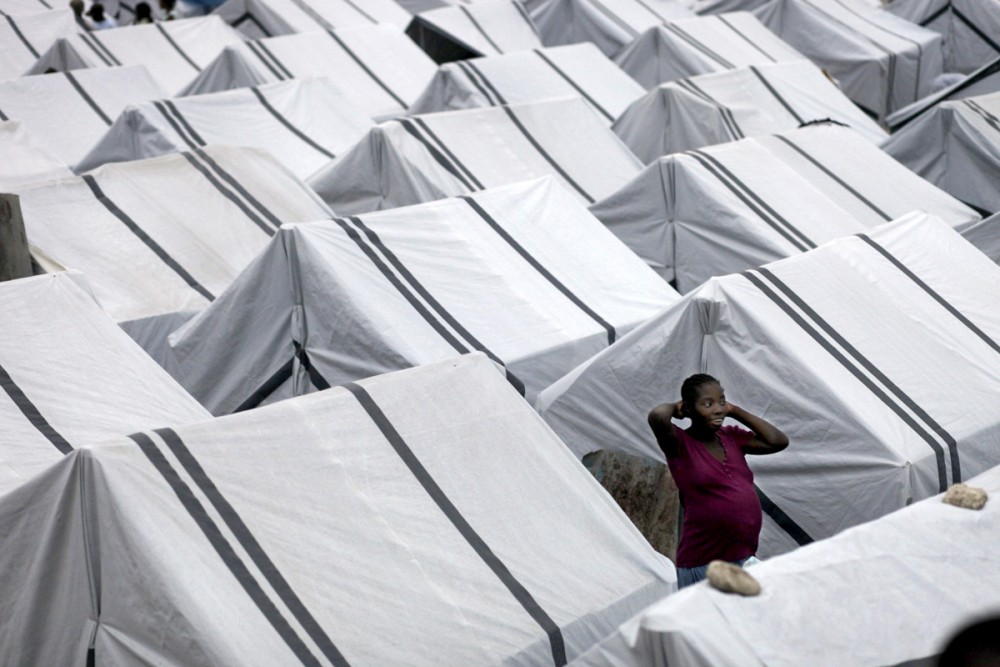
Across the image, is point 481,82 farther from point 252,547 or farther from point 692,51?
point 252,547

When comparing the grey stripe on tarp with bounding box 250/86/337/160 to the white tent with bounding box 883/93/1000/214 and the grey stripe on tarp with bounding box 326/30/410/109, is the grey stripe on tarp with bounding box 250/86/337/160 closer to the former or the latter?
the grey stripe on tarp with bounding box 326/30/410/109

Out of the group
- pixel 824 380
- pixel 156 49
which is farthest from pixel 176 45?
pixel 824 380

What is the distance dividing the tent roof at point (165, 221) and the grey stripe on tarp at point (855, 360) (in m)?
3.08

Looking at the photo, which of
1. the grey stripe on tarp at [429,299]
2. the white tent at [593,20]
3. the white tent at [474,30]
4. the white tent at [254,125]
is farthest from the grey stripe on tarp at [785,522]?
the white tent at [593,20]

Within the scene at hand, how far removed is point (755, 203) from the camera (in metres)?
8.27

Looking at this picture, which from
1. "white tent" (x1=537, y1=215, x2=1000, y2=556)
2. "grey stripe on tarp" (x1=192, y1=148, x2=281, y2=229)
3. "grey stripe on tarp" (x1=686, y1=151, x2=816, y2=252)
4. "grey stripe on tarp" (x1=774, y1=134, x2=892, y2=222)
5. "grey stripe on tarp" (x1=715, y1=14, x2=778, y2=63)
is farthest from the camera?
"grey stripe on tarp" (x1=715, y1=14, x2=778, y2=63)

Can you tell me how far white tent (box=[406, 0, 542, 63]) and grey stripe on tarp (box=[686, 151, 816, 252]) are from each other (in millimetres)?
6668

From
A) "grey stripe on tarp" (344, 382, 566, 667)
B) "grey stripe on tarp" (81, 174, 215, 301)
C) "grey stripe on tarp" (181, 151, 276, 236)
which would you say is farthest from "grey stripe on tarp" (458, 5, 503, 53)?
"grey stripe on tarp" (344, 382, 566, 667)

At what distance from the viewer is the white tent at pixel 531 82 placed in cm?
1166

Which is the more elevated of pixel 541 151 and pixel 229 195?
pixel 229 195

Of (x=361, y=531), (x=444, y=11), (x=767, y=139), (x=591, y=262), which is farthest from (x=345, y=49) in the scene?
(x=361, y=531)

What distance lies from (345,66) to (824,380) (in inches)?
321

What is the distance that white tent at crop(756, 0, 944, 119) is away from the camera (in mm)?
15445

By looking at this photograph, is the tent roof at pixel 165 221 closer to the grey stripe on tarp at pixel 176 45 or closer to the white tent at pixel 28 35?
the grey stripe on tarp at pixel 176 45
